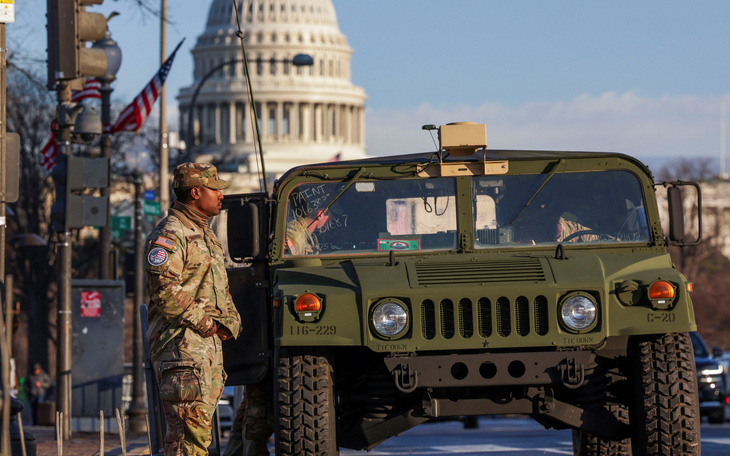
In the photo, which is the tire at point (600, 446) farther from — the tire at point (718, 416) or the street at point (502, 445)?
the tire at point (718, 416)

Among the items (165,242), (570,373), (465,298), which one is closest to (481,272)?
(465,298)

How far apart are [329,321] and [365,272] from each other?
443 millimetres

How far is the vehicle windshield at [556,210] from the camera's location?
9.40 metres

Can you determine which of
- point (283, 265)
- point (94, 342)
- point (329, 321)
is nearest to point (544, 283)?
point (329, 321)

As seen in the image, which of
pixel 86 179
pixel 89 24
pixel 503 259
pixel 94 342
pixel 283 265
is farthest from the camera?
pixel 94 342

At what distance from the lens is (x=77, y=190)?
50.2ft

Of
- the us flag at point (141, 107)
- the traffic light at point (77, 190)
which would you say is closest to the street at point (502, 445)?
the traffic light at point (77, 190)

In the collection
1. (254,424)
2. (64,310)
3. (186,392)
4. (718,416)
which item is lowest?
(718,416)

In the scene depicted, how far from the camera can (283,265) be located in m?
9.39

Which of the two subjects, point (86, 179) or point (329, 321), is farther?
point (86, 179)

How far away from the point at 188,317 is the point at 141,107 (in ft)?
54.0

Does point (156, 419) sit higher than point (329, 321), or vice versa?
point (329, 321)

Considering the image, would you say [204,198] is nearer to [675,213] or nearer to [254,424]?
[254,424]

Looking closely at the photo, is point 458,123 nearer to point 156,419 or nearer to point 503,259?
point 503,259
